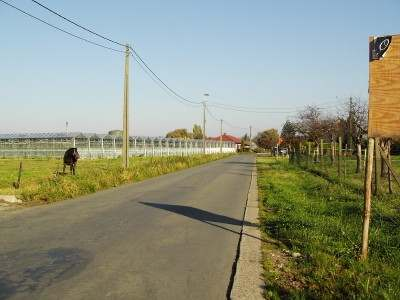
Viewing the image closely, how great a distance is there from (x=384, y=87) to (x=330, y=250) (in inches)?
96.5

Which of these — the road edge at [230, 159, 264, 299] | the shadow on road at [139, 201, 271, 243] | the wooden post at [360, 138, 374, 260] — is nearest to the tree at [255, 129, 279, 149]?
the shadow on road at [139, 201, 271, 243]

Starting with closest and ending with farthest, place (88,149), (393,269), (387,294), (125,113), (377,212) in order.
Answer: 1. (387,294)
2. (393,269)
3. (377,212)
4. (125,113)
5. (88,149)

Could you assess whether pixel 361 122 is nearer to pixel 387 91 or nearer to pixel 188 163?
pixel 188 163

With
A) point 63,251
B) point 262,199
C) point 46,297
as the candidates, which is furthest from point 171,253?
point 262,199

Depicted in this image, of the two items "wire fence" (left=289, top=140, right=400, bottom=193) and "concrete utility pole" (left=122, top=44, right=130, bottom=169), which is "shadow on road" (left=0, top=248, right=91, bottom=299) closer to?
"wire fence" (left=289, top=140, right=400, bottom=193)

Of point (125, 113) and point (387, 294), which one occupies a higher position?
point (125, 113)

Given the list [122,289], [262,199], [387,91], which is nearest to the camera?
[122,289]

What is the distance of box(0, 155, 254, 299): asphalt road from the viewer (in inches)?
219

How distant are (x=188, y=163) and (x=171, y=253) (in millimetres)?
34261

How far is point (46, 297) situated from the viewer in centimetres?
519

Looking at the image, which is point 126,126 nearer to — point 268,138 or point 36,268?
point 36,268

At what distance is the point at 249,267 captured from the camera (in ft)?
21.5

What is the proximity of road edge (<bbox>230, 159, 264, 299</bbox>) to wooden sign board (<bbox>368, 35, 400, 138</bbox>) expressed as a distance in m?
2.44

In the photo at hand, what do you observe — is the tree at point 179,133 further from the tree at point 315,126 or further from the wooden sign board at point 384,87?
the wooden sign board at point 384,87
